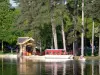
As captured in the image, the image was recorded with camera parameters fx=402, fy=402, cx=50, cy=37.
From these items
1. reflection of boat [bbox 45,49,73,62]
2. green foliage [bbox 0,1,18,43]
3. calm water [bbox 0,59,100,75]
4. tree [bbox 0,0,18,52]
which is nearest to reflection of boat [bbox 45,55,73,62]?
reflection of boat [bbox 45,49,73,62]

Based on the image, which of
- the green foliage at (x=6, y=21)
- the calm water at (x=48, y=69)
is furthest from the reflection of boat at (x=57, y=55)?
the green foliage at (x=6, y=21)

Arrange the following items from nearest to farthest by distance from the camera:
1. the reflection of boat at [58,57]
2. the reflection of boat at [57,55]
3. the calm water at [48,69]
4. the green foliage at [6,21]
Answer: the calm water at [48,69] → the reflection of boat at [58,57] → the reflection of boat at [57,55] → the green foliage at [6,21]

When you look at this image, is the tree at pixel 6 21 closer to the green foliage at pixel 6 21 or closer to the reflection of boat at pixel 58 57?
the green foliage at pixel 6 21

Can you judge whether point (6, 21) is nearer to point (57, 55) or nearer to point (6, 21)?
point (6, 21)

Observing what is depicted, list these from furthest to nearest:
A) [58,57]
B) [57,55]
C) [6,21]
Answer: [6,21] → [57,55] → [58,57]

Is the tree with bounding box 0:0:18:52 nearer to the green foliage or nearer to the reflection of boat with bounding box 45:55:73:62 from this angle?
the green foliage

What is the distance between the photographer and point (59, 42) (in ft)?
301

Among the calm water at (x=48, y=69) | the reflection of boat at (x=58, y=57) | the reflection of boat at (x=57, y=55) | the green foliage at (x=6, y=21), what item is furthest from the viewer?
the green foliage at (x=6, y=21)

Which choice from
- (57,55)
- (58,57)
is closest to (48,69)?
(58,57)

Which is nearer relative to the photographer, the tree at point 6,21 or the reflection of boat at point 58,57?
the reflection of boat at point 58,57

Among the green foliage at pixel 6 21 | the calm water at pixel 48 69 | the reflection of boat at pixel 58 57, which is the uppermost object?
the green foliage at pixel 6 21

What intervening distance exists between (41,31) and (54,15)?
46.3 ft

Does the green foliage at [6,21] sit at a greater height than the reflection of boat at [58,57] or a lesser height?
greater

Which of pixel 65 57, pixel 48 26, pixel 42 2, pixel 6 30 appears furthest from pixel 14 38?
pixel 65 57
